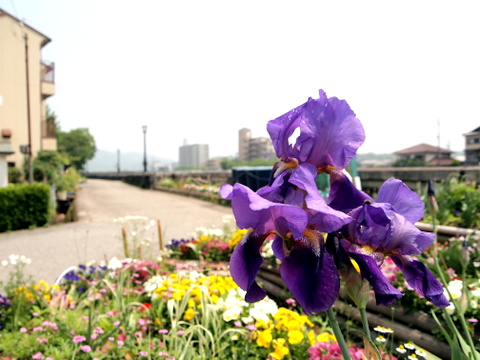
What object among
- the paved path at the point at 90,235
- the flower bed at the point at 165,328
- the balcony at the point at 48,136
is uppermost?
the balcony at the point at 48,136

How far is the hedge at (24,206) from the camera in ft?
34.3

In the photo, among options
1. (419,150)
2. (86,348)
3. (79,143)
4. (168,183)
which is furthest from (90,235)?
(419,150)

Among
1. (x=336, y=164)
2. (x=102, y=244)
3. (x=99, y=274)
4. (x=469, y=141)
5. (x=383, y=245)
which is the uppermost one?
(x=469, y=141)

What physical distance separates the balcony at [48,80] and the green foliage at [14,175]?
18.8ft

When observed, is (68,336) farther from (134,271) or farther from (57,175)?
(57,175)

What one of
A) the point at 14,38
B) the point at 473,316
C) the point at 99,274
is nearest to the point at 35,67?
the point at 14,38

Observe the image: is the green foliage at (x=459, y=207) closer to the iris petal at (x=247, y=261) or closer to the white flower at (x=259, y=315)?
the white flower at (x=259, y=315)

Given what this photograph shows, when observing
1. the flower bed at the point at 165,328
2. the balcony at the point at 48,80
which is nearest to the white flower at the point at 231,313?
the flower bed at the point at 165,328

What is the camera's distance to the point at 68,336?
106 inches

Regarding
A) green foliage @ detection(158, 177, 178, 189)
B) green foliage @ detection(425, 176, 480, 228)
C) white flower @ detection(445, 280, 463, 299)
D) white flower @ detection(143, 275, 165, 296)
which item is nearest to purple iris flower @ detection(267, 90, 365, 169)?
white flower @ detection(445, 280, 463, 299)

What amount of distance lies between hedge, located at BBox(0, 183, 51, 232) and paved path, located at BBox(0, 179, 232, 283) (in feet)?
1.52

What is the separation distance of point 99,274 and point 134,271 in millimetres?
443

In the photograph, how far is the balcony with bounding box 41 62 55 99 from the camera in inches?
889

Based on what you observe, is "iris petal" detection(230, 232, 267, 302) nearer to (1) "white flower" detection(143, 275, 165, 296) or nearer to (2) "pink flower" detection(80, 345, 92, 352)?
(2) "pink flower" detection(80, 345, 92, 352)
